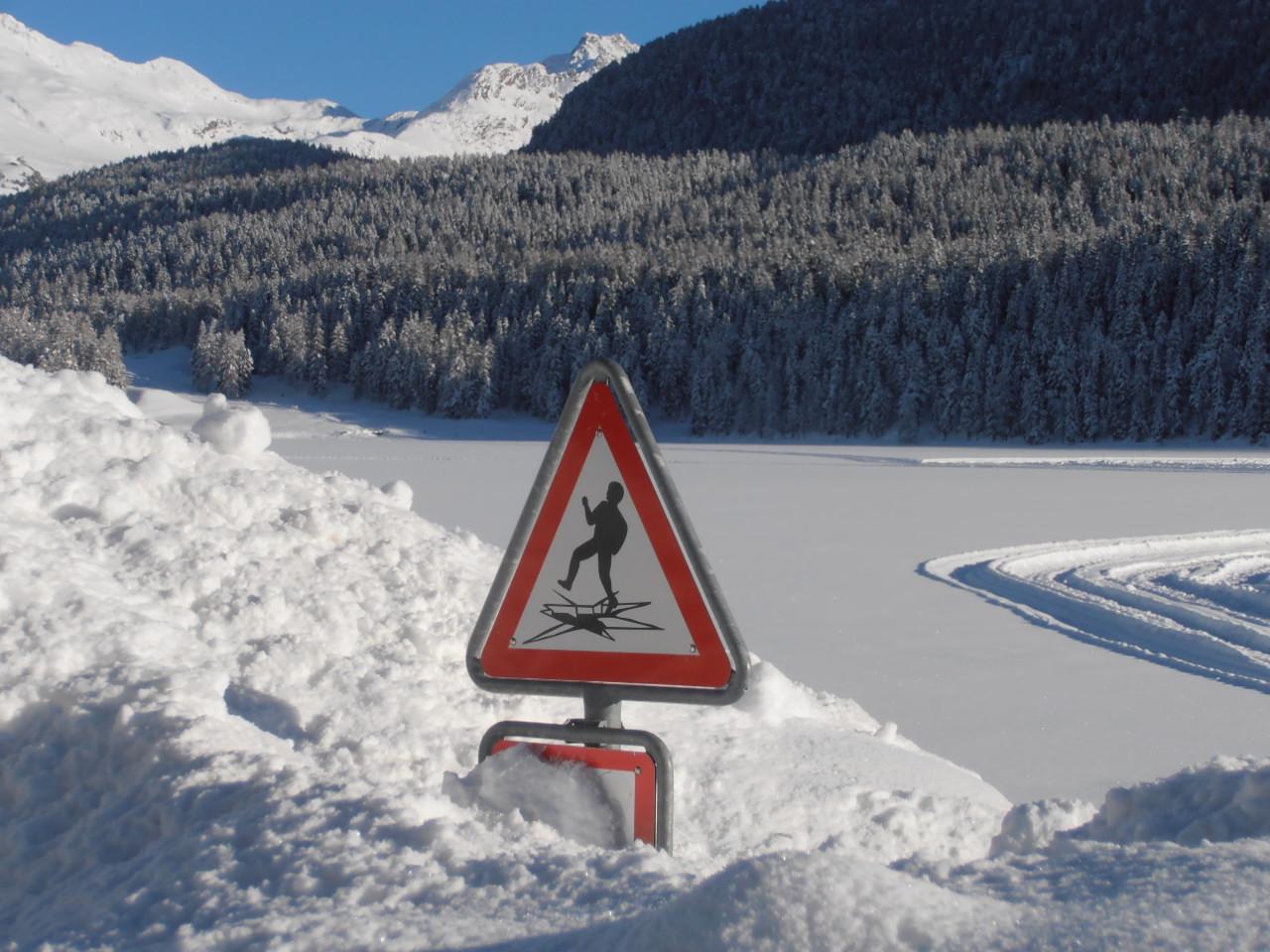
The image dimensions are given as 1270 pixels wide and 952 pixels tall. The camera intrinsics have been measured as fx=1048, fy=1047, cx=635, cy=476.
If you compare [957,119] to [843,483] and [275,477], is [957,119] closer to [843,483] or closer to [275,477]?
→ [843,483]

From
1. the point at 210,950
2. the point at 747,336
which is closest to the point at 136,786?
the point at 210,950

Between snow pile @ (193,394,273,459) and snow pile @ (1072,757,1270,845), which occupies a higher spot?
snow pile @ (193,394,273,459)

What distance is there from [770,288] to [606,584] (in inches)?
2478

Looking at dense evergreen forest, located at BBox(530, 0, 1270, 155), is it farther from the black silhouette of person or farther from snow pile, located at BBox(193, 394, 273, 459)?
the black silhouette of person

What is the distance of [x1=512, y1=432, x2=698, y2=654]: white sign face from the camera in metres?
2.40

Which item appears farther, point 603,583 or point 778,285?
point 778,285

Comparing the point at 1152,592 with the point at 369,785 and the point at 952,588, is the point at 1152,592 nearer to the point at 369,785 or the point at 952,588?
the point at 952,588

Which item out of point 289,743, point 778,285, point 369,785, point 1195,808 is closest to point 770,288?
point 778,285

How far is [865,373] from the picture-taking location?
55.8m

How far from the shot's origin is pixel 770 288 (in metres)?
63.7

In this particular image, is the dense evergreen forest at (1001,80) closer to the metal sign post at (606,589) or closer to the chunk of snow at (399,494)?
the chunk of snow at (399,494)

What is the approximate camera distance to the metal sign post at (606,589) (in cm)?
238

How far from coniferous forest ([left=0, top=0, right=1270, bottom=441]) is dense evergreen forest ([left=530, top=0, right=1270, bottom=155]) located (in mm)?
73448

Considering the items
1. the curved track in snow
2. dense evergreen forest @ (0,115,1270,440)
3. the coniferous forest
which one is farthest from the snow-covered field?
dense evergreen forest @ (0,115,1270,440)
